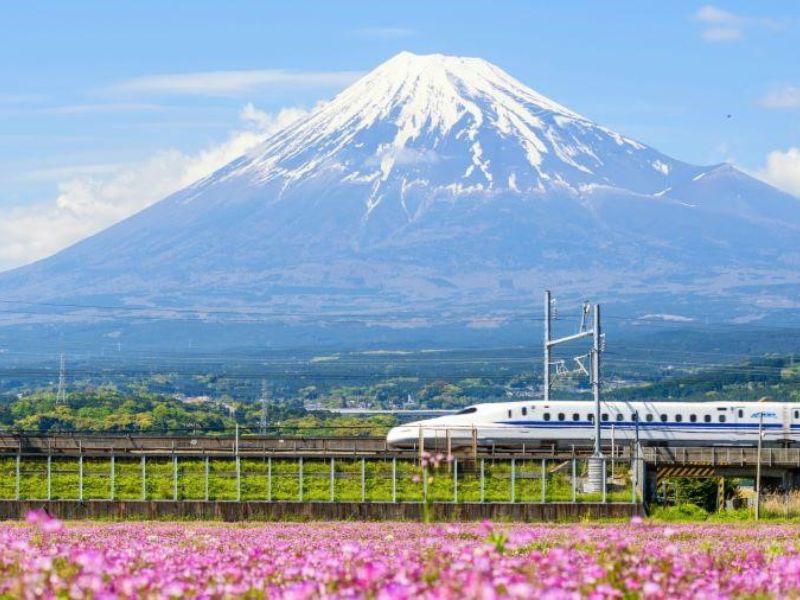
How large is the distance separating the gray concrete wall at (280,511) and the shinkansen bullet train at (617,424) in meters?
25.4

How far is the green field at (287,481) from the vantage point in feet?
167

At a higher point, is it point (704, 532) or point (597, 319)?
point (597, 319)

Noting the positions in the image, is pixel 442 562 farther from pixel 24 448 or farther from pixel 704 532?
pixel 24 448

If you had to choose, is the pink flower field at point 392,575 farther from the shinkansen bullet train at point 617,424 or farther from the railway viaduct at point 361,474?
the shinkansen bullet train at point 617,424

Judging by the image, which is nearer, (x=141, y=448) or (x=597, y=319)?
(x=597, y=319)

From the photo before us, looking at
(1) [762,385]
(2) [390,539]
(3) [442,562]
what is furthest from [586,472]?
(1) [762,385]

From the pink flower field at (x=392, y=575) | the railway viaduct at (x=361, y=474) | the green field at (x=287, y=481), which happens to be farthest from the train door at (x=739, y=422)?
the pink flower field at (x=392, y=575)

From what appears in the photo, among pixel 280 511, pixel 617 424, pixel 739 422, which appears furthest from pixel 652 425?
pixel 280 511

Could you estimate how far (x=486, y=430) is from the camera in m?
74.1

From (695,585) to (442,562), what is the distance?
176 centimetres

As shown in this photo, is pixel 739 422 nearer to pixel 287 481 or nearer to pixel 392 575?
pixel 287 481

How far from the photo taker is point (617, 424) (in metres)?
74.6

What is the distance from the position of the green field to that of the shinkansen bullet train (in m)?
14.7

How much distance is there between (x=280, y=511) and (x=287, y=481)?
9.23 meters
